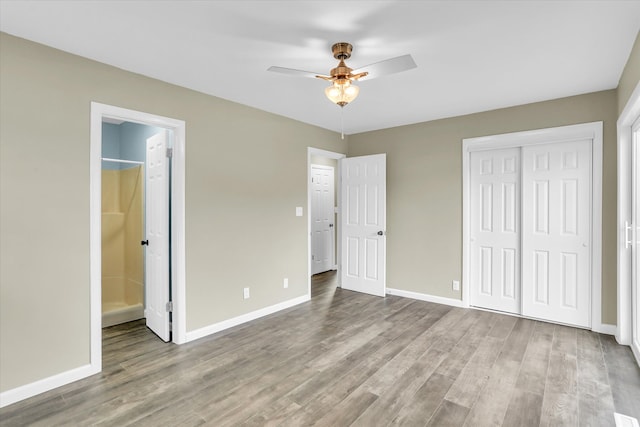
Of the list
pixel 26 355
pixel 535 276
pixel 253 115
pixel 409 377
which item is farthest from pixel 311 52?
pixel 535 276

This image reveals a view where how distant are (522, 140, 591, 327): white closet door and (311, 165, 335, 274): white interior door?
3537 millimetres

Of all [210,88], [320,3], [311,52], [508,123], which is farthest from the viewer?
[508,123]

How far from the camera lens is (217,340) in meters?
3.23

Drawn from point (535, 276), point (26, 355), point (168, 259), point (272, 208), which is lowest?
point (26, 355)

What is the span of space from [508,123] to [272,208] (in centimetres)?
302

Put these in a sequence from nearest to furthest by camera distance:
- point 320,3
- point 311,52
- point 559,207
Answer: point 320,3, point 311,52, point 559,207

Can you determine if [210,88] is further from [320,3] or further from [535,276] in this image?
[535,276]

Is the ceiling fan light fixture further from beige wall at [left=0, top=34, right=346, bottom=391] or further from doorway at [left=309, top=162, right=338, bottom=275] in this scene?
doorway at [left=309, top=162, right=338, bottom=275]

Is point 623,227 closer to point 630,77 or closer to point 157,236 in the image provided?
point 630,77

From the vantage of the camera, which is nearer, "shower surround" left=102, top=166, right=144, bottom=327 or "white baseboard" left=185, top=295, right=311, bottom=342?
"white baseboard" left=185, top=295, right=311, bottom=342

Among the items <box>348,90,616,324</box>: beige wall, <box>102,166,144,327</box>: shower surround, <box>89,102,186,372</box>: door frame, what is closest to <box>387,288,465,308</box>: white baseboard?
<box>348,90,616,324</box>: beige wall

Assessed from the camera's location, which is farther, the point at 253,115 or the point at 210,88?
the point at 253,115

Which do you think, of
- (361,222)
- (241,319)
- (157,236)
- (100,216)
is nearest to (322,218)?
(361,222)

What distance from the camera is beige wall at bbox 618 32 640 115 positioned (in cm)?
231
